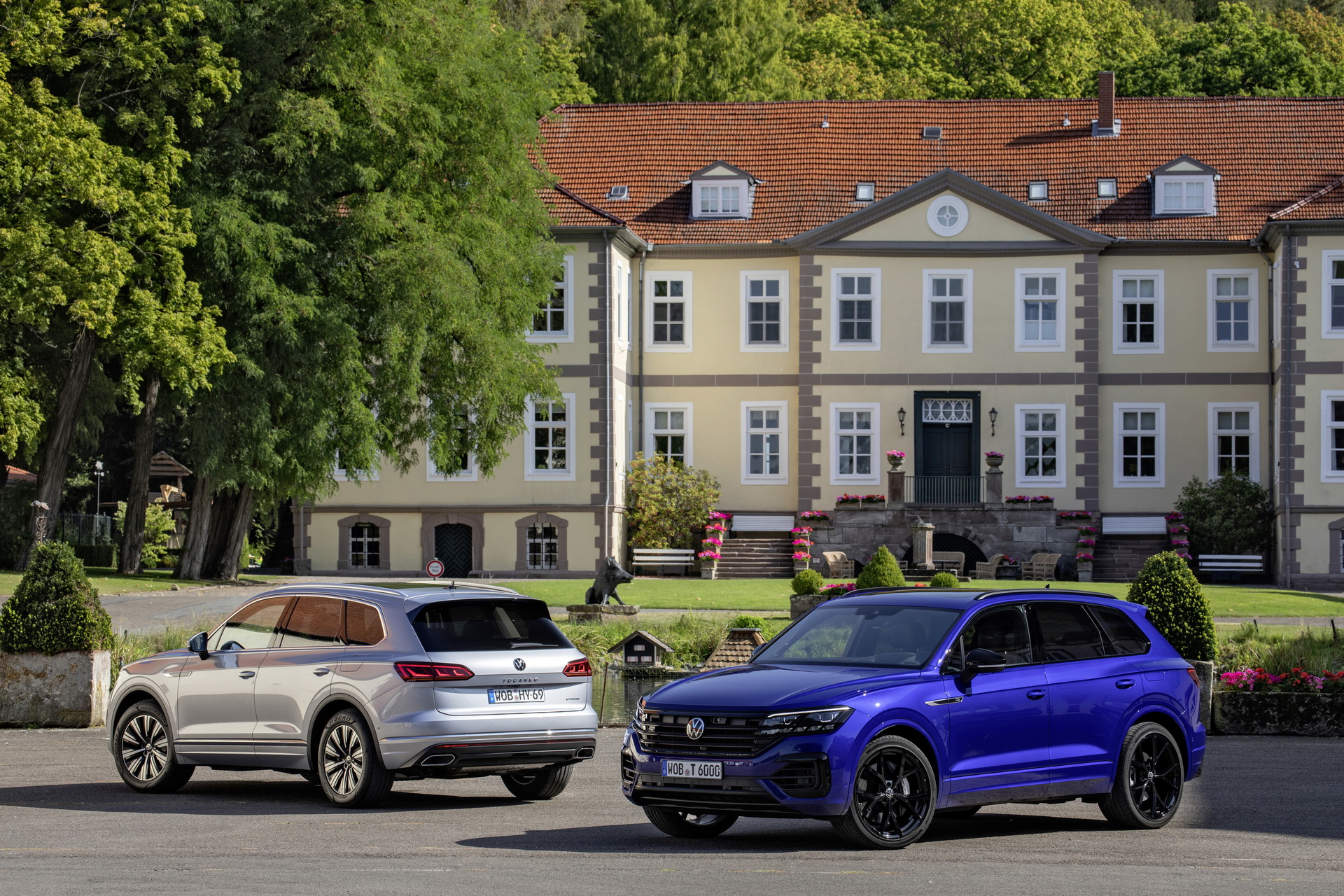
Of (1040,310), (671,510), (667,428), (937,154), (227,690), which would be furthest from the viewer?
(937,154)

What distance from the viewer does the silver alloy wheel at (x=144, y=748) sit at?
532 inches

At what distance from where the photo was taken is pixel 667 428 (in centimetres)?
4438

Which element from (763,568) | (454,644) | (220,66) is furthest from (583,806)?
(763,568)

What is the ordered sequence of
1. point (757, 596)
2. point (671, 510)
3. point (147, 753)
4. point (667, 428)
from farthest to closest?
point (667, 428), point (671, 510), point (757, 596), point (147, 753)

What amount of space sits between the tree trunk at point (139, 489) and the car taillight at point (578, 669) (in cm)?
2688

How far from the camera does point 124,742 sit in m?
13.7

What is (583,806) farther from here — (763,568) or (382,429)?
(763,568)

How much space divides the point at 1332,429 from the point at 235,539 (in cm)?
2504

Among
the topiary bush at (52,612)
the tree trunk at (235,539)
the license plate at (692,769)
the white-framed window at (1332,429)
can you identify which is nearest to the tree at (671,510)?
the tree trunk at (235,539)

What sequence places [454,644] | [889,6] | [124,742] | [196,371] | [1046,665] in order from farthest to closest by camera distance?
[889,6] < [196,371] < [124,742] < [454,644] < [1046,665]

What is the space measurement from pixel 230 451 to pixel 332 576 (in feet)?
27.0

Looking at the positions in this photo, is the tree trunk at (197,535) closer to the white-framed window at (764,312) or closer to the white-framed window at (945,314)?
the white-framed window at (764,312)

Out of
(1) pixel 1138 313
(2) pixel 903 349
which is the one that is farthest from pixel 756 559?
(1) pixel 1138 313

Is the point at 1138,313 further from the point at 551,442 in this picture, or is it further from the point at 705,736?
the point at 705,736
